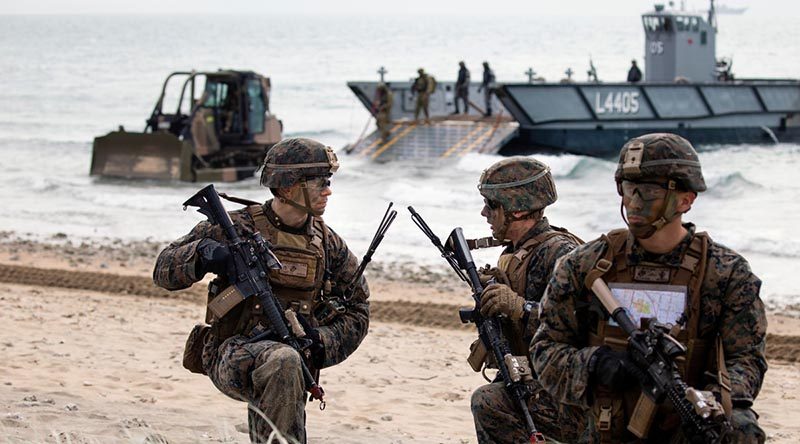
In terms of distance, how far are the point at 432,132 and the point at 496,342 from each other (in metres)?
20.4

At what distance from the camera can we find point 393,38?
429ft

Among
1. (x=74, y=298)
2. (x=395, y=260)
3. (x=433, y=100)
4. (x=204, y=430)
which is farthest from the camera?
(x=433, y=100)

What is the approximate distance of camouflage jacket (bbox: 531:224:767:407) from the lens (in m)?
3.55

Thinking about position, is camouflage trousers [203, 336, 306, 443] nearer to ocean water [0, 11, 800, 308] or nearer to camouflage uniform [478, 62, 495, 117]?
ocean water [0, 11, 800, 308]

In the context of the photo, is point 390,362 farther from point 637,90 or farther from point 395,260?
point 637,90

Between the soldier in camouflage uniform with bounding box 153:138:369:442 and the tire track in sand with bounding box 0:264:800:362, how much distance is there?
537 centimetres

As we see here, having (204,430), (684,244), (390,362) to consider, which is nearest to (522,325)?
(684,244)

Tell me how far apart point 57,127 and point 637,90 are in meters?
21.3

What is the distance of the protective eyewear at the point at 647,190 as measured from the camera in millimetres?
3596

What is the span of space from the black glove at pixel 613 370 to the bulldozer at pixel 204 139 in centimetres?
1635

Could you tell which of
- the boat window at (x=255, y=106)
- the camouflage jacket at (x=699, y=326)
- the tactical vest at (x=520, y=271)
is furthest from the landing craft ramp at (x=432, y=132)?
the camouflage jacket at (x=699, y=326)

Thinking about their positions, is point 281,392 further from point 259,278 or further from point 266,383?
point 259,278

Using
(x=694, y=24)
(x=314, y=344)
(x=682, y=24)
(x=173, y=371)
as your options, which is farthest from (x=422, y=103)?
(x=314, y=344)

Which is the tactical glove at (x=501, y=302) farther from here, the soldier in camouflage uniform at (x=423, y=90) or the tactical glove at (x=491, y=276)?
the soldier in camouflage uniform at (x=423, y=90)
